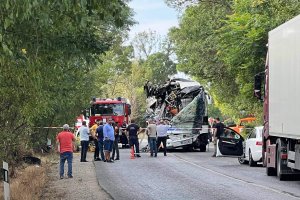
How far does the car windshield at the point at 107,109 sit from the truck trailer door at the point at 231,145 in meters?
15.2

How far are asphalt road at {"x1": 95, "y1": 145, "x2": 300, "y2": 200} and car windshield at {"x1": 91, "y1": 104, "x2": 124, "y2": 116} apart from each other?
15740 mm

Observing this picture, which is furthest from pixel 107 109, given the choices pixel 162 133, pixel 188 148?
pixel 162 133

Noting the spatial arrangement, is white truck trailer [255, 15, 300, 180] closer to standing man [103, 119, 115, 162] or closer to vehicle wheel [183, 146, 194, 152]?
standing man [103, 119, 115, 162]

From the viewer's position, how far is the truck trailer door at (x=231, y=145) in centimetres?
2757

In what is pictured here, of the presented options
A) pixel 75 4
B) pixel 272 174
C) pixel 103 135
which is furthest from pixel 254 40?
pixel 75 4

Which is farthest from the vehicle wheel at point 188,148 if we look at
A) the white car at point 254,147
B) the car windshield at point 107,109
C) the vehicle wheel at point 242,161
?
the white car at point 254,147

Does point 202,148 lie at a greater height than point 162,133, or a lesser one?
lesser

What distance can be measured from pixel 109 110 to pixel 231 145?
52.7ft

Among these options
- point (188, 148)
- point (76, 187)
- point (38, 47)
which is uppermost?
point (38, 47)

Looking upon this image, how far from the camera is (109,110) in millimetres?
42812

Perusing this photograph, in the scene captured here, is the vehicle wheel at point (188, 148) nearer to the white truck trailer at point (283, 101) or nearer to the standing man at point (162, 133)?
the standing man at point (162, 133)

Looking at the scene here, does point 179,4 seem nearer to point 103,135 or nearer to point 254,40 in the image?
point 254,40

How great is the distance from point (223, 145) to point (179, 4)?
23.4 m

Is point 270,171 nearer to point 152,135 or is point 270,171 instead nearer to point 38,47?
point 152,135
